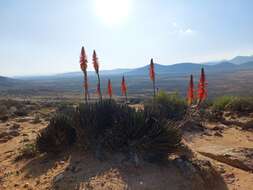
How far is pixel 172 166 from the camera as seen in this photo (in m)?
4.98

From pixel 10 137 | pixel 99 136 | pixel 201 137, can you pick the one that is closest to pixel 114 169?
pixel 99 136

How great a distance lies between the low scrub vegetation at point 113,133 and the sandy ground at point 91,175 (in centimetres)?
24

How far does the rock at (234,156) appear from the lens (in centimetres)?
564

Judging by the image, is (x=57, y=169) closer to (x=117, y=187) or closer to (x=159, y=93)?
(x=117, y=187)

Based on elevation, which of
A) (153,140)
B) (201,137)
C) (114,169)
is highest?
(153,140)

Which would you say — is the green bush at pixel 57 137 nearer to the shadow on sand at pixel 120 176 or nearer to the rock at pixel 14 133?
the shadow on sand at pixel 120 176

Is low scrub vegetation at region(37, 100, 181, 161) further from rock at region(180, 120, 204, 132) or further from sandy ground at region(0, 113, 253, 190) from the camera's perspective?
rock at region(180, 120, 204, 132)

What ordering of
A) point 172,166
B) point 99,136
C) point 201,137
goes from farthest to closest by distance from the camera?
point 201,137 < point 99,136 < point 172,166

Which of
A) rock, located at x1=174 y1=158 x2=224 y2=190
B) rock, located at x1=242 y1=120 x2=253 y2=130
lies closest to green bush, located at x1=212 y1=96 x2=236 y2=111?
rock, located at x1=242 y1=120 x2=253 y2=130

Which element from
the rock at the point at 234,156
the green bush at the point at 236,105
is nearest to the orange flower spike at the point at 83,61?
the rock at the point at 234,156

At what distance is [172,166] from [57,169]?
2.19 metres

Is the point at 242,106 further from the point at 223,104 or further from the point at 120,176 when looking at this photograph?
the point at 120,176

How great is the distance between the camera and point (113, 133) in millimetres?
5242

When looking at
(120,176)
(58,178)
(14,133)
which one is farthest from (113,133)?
(14,133)
